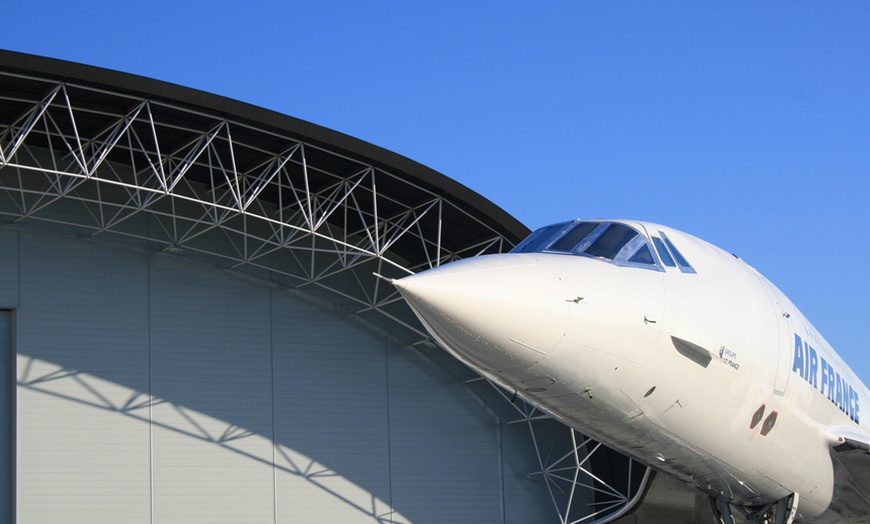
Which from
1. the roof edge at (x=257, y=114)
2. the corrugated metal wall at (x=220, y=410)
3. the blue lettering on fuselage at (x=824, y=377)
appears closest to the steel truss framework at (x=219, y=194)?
the roof edge at (x=257, y=114)

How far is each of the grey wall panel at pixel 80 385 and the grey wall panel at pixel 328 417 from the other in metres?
3.76

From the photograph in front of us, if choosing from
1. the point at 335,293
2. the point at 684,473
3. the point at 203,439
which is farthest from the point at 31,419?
the point at 684,473

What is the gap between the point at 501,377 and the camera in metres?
9.72

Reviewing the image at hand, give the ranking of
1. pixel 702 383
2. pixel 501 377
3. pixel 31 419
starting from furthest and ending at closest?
pixel 31 419, pixel 702 383, pixel 501 377

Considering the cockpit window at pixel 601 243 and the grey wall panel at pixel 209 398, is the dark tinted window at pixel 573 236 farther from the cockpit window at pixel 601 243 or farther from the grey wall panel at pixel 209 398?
the grey wall panel at pixel 209 398

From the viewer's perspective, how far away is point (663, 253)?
11.2 meters

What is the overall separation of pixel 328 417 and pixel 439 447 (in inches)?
135

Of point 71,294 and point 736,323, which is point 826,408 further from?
point 71,294

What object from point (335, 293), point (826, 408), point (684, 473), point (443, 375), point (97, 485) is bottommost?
point (684, 473)

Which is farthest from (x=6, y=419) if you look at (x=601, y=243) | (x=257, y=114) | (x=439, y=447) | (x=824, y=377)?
(x=824, y=377)

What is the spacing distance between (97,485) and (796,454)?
1994cm

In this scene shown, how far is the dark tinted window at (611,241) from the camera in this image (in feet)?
35.6

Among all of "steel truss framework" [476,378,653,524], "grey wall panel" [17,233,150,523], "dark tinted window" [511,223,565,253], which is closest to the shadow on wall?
"grey wall panel" [17,233,150,523]

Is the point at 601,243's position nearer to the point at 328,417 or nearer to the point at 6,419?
the point at 328,417
